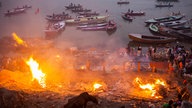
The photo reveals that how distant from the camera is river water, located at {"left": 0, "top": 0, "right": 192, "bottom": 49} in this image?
127 feet

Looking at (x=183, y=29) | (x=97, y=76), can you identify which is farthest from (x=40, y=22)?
(x=97, y=76)

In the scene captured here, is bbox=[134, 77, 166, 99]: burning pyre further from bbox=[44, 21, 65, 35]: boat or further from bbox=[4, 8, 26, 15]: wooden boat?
bbox=[4, 8, 26, 15]: wooden boat

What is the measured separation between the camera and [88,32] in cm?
4353

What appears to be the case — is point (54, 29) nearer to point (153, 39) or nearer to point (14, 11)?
point (153, 39)

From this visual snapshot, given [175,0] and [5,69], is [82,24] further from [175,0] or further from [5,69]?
[175,0]

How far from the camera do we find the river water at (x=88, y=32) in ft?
127

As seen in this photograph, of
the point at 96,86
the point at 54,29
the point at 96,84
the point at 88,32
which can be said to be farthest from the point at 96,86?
the point at 88,32

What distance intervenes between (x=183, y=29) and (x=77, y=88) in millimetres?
28177

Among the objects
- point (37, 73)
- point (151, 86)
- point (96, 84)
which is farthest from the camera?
point (37, 73)

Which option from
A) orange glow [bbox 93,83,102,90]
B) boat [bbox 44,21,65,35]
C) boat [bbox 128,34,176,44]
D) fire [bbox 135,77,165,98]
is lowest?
orange glow [bbox 93,83,102,90]

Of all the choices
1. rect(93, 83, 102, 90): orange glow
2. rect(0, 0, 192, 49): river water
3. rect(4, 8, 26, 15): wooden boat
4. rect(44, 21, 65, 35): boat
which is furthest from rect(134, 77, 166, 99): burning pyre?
rect(4, 8, 26, 15): wooden boat

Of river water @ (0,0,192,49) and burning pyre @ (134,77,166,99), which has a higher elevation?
river water @ (0,0,192,49)

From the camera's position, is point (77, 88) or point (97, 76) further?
point (97, 76)

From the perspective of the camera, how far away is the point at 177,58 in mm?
23609
